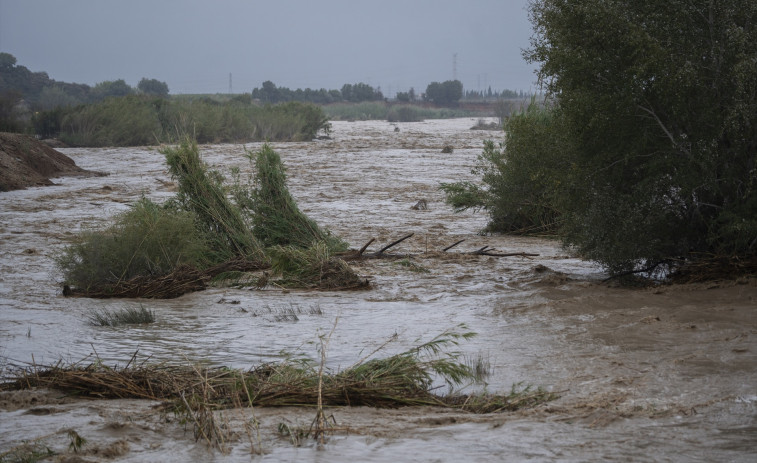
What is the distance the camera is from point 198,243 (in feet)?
41.4

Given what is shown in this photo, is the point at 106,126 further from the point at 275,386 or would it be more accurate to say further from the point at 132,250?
the point at 275,386

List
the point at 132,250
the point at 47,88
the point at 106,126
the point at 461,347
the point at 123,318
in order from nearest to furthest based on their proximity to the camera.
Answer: the point at 461,347 → the point at 123,318 → the point at 132,250 → the point at 106,126 → the point at 47,88

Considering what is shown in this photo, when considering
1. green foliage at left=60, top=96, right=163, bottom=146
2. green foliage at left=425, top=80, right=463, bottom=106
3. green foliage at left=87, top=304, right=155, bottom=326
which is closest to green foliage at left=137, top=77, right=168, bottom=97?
green foliage at left=425, top=80, right=463, bottom=106

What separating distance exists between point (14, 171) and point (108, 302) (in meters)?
17.7

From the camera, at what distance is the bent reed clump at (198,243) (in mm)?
11578

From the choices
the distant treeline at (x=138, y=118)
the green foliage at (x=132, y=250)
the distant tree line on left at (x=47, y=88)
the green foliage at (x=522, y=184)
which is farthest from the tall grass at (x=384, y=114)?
the green foliage at (x=132, y=250)

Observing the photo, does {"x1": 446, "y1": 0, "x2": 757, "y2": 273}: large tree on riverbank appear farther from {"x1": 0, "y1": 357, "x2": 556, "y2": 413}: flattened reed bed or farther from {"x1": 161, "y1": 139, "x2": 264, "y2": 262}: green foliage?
{"x1": 161, "y1": 139, "x2": 264, "y2": 262}: green foliage

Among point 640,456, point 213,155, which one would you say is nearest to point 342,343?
point 640,456

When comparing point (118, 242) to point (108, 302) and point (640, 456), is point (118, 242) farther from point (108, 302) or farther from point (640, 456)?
point (640, 456)

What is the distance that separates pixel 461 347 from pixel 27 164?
76.5ft

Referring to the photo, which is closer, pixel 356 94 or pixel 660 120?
pixel 660 120

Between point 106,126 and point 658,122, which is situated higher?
point 106,126

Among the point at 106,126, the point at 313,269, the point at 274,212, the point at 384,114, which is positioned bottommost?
the point at 313,269

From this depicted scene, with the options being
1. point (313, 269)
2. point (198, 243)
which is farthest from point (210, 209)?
point (313, 269)
